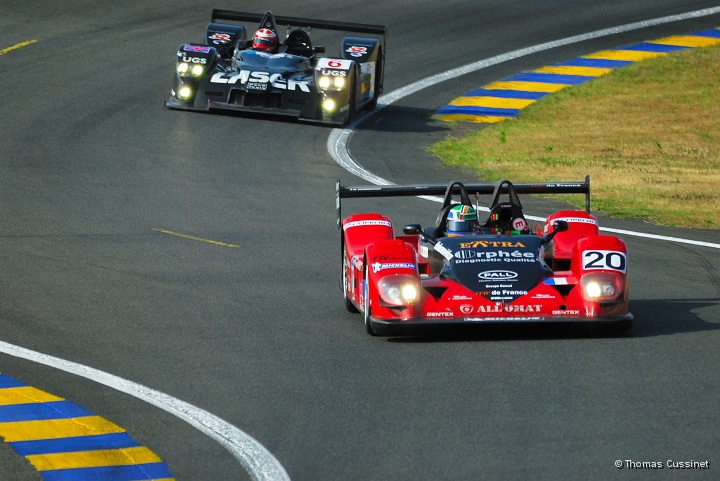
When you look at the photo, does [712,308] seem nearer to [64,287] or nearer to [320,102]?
[64,287]

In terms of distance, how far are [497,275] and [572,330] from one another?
77 centimetres

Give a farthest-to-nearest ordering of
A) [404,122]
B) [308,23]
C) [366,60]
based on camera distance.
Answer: [366,60], [404,122], [308,23]

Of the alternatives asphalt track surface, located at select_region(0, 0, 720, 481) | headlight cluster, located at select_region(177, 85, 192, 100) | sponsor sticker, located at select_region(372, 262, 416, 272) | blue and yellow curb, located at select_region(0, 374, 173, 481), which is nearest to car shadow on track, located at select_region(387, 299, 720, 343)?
asphalt track surface, located at select_region(0, 0, 720, 481)

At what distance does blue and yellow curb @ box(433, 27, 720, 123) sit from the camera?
25505 mm

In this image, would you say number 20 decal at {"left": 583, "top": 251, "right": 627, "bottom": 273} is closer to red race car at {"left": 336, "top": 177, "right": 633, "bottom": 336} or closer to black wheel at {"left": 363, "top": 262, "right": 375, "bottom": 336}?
red race car at {"left": 336, "top": 177, "right": 633, "bottom": 336}

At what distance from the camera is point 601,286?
10.1 meters

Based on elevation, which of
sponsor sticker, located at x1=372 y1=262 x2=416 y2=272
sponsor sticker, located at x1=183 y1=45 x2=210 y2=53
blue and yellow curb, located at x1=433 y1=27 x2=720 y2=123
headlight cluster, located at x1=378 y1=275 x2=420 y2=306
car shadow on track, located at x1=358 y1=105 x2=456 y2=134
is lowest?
car shadow on track, located at x1=358 y1=105 x2=456 y2=134

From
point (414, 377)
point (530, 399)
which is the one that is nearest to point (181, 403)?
point (414, 377)

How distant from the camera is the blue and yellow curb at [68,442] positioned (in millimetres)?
7379

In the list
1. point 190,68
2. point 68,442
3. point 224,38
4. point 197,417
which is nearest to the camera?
point 68,442

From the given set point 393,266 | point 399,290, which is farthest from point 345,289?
point 399,290

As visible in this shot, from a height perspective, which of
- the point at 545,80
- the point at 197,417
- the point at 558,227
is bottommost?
the point at 545,80

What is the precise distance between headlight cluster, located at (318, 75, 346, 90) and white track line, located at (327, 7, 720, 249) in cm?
74

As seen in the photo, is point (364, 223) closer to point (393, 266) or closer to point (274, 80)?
point (393, 266)
